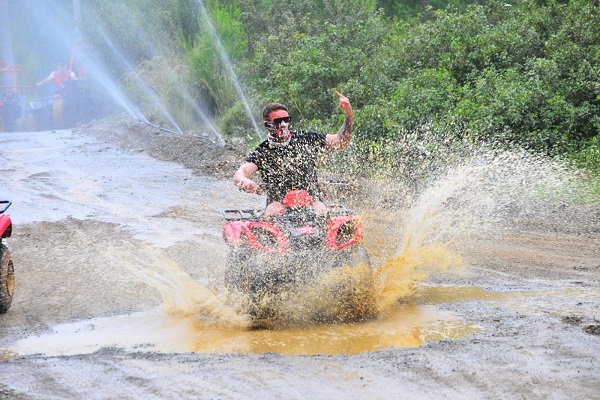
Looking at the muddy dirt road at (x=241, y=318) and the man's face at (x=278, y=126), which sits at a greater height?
the man's face at (x=278, y=126)

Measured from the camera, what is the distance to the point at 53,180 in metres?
15.2

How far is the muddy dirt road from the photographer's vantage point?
4.88 meters

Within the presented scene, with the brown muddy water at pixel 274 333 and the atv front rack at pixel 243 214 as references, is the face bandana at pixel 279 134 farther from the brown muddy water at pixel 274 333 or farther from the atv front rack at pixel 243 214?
the brown muddy water at pixel 274 333

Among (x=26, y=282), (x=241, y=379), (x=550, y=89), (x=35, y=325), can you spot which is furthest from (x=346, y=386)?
(x=550, y=89)

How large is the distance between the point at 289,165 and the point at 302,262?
0.99m

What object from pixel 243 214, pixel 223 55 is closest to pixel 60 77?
pixel 223 55

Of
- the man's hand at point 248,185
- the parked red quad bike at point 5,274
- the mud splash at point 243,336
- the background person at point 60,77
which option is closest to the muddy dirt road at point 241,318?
the mud splash at point 243,336

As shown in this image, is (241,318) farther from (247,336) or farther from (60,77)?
(60,77)

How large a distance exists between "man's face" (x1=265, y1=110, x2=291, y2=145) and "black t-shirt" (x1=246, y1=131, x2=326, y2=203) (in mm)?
57

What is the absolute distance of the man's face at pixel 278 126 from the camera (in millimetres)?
7205

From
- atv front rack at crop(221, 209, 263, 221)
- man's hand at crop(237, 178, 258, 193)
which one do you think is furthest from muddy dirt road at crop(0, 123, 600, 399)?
man's hand at crop(237, 178, 258, 193)

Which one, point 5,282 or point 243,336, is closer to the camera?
point 243,336

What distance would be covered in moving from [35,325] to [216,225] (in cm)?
407

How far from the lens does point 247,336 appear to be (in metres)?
6.35
